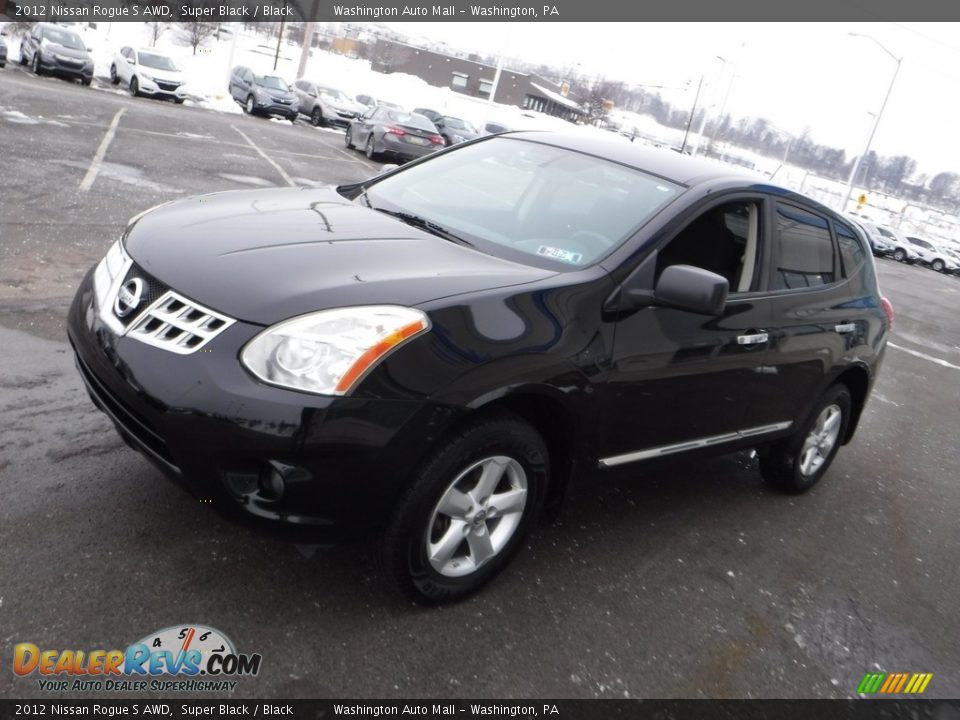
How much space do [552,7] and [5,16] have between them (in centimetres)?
2273

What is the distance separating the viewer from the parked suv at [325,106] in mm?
30281

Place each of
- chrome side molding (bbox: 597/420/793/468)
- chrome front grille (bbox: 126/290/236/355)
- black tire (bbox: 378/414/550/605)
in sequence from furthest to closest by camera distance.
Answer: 1. chrome side molding (bbox: 597/420/793/468)
2. black tire (bbox: 378/414/550/605)
3. chrome front grille (bbox: 126/290/236/355)

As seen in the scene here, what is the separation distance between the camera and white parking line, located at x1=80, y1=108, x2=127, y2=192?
9.49m

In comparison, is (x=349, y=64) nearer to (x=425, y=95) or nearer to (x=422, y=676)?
(x=425, y=95)

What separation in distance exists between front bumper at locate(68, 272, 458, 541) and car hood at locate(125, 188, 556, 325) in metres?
0.21

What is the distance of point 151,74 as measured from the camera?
2533 cm

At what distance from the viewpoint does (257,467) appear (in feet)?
8.25

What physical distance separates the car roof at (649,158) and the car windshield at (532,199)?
0.07 meters

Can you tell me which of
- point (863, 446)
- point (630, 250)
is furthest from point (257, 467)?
point (863, 446)

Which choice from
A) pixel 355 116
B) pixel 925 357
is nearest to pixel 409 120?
pixel 355 116

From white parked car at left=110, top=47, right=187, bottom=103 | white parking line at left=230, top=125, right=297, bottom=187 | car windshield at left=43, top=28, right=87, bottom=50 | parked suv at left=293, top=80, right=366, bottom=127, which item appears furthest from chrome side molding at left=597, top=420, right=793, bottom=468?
parked suv at left=293, top=80, right=366, bottom=127

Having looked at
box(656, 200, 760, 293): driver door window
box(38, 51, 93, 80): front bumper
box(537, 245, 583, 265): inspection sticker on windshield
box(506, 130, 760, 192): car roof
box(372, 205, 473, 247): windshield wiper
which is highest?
box(506, 130, 760, 192): car roof

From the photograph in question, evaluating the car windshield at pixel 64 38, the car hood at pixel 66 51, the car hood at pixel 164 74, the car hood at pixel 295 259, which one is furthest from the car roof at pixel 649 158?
the car windshield at pixel 64 38
